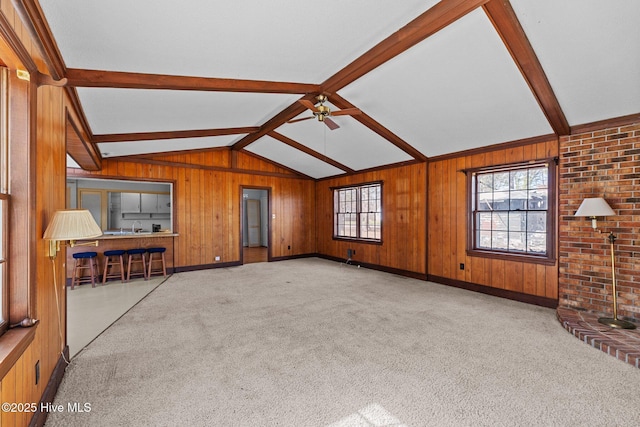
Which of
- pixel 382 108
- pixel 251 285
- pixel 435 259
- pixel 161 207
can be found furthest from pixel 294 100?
pixel 161 207

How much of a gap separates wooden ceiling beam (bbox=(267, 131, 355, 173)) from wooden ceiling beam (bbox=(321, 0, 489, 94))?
270 cm

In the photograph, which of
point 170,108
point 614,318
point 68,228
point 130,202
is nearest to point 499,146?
point 614,318

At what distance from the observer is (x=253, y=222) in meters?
11.1

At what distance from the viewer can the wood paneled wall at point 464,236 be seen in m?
4.09

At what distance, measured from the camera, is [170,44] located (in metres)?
2.40

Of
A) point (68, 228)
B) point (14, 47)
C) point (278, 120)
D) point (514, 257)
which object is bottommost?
point (514, 257)

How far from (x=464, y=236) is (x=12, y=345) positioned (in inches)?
211

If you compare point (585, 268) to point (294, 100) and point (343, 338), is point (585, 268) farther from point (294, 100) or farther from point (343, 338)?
point (294, 100)

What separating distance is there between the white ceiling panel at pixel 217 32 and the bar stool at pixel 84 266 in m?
3.83

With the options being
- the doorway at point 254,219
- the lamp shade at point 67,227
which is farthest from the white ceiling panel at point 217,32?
the doorway at point 254,219

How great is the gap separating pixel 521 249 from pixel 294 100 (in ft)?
13.5

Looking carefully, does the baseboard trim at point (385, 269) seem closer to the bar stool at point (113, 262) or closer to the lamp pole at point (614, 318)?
the lamp pole at point (614, 318)

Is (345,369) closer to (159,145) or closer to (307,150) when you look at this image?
(307,150)

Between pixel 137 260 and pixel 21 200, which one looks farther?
pixel 137 260
